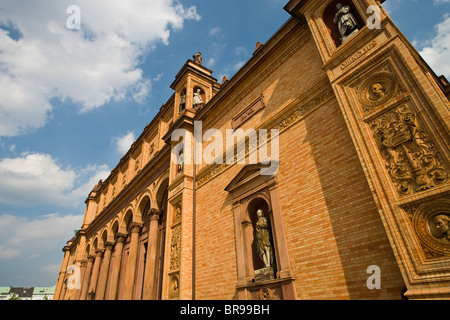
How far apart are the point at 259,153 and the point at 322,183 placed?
108 inches

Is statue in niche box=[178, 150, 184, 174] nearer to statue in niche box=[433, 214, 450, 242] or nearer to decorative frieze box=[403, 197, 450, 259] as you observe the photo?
decorative frieze box=[403, 197, 450, 259]

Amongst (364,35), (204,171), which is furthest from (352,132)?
(204,171)

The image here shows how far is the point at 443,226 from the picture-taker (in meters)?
4.36

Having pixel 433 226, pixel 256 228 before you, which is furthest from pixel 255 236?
pixel 433 226

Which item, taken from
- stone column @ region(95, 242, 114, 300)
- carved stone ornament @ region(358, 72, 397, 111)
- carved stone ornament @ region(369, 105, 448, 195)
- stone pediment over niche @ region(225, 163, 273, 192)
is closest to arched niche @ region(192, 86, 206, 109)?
stone pediment over niche @ region(225, 163, 273, 192)

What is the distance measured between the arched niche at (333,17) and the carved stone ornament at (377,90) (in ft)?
6.83

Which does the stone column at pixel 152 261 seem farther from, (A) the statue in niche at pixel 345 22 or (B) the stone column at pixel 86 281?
(A) the statue in niche at pixel 345 22

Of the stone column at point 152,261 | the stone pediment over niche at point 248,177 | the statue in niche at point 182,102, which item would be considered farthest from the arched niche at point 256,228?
the statue in niche at point 182,102

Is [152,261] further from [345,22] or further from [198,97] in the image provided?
[345,22]

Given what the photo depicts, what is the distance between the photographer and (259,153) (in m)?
9.01

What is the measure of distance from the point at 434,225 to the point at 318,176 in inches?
107

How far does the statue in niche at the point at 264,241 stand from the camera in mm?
7661

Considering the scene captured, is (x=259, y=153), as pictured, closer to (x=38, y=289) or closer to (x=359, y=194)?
(x=359, y=194)

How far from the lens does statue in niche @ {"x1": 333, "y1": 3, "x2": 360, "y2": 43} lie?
7.03 m
